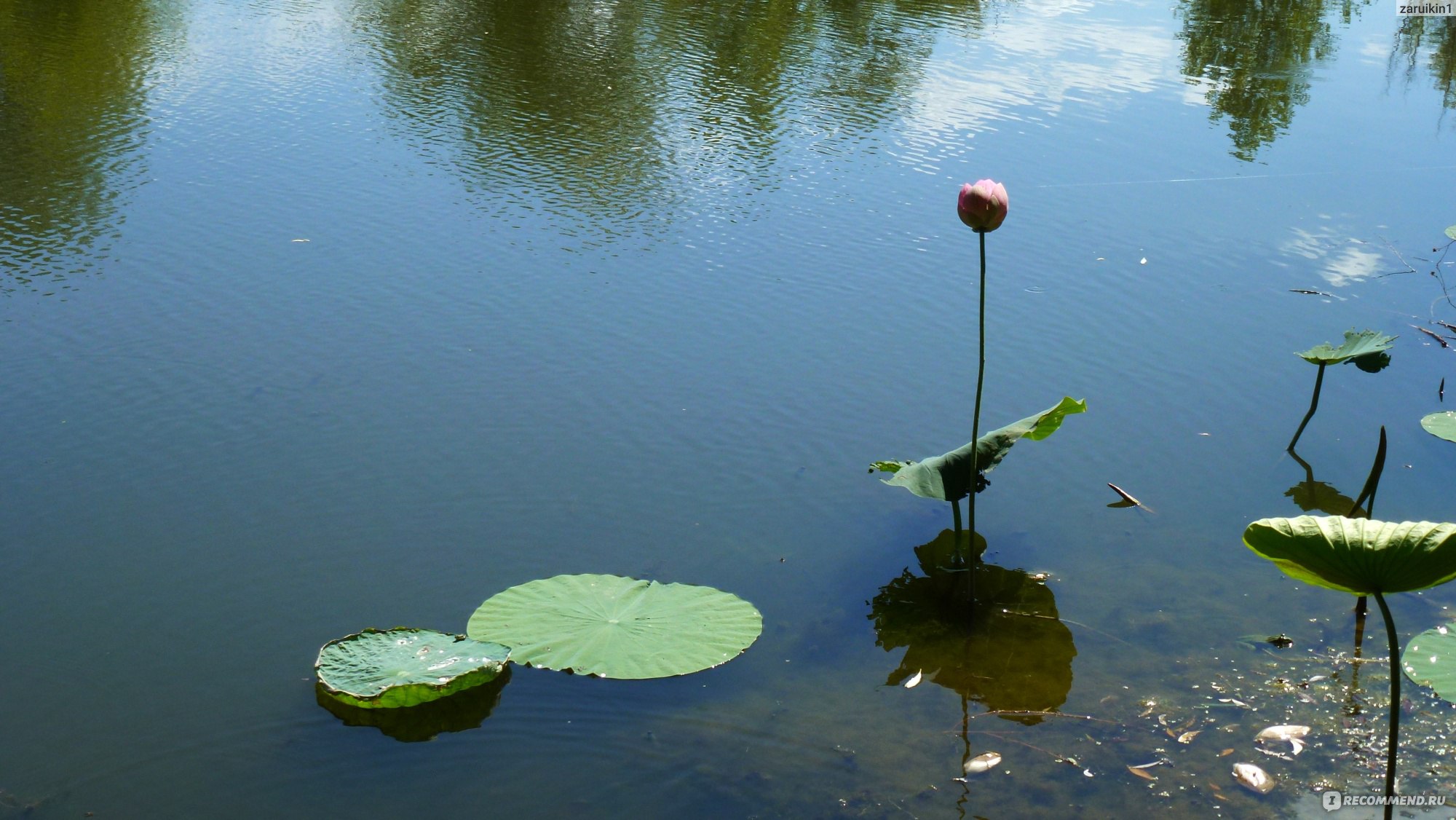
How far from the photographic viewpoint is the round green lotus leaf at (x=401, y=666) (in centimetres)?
230

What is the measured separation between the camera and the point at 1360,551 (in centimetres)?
178

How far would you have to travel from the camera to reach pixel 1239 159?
637 cm

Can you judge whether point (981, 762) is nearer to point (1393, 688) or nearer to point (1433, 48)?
point (1393, 688)

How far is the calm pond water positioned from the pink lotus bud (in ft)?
2.88

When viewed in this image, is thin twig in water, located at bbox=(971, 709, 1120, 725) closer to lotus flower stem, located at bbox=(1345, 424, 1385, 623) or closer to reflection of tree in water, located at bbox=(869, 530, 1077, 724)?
reflection of tree in water, located at bbox=(869, 530, 1077, 724)

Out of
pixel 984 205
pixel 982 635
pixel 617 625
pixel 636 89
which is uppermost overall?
pixel 984 205

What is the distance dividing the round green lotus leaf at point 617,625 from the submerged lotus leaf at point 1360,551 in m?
1.12

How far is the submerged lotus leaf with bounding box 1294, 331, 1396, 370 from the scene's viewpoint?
328 cm

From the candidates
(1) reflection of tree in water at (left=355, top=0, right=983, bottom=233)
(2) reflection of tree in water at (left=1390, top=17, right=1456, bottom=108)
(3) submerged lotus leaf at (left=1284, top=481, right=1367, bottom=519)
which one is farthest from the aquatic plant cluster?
(2) reflection of tree in water at (left=1390, top=17, right=1456, bottom=108)

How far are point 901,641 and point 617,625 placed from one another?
2.16 ft

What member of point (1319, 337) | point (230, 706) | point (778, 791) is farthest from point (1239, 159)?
point (230, 706)

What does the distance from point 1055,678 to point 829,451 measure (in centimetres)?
109

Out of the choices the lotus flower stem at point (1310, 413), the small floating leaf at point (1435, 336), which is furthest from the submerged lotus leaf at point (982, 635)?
the small floating leaf at point (1435, 336)

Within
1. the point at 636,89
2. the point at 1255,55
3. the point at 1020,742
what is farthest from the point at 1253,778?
the point at 1255,55
